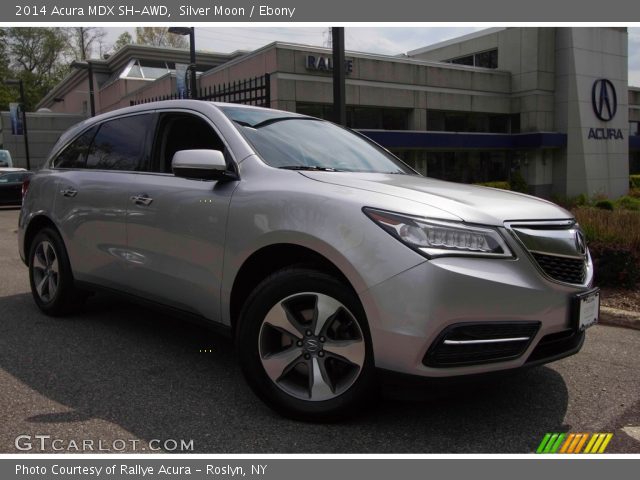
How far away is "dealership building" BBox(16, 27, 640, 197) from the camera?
958 inches

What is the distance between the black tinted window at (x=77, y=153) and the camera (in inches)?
198

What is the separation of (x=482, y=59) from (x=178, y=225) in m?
30.1

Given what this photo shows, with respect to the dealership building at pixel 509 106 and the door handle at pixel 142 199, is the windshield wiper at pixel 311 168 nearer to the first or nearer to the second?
the door handle at pixel 142 199

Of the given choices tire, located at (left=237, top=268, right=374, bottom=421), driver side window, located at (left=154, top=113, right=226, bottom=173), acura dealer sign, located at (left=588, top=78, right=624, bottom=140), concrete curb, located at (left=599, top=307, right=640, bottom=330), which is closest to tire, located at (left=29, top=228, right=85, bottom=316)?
driver side window, located at (left=154, top=113, right=226, bottom=173)

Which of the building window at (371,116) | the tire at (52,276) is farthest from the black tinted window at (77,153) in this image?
the building window at (371,116)

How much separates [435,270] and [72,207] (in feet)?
10.9

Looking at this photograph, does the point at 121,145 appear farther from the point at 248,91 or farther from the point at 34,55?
the point at 34,55

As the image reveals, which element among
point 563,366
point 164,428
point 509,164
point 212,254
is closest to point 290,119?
point 212,254

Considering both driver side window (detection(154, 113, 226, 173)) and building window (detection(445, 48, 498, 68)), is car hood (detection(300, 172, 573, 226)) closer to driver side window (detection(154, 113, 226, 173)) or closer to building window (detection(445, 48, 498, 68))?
driver side window (detection(154, 113, 226, 173))

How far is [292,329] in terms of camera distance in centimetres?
308

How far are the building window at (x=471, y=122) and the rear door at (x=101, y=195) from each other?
2271 centimetres

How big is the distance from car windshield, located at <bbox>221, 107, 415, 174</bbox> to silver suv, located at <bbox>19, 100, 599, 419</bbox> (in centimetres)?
2

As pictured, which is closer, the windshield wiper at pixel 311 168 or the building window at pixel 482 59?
the windshield wiper at pixel 311 168

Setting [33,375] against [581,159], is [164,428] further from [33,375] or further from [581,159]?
[581,159]
